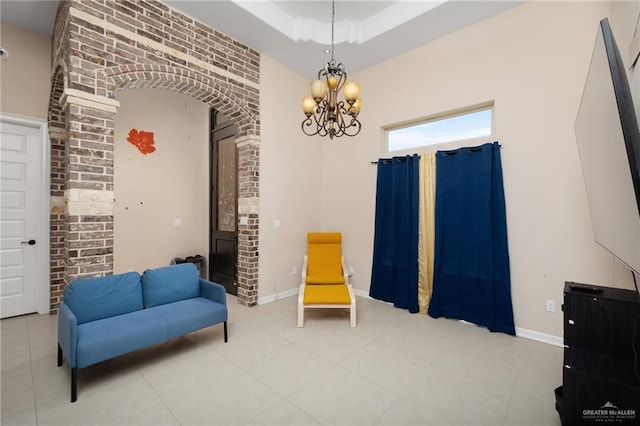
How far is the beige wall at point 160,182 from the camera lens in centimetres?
427

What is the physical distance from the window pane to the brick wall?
199cm

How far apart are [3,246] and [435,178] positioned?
17.1 ft

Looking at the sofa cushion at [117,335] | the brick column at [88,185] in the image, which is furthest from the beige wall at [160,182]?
the sofa cushion at [117,335]

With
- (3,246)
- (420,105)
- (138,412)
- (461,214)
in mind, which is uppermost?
(420,105)

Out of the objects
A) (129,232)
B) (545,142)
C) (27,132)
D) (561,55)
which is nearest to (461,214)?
(545,142)

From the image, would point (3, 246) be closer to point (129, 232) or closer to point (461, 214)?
point (129, 232)

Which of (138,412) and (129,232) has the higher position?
(129,232)

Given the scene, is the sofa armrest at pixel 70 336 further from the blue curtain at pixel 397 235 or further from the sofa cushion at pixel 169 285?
the blue curtain at pixel 397 235

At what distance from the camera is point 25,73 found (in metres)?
3.29

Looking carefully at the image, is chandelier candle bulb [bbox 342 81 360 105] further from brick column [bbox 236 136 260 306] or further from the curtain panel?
brick column [bbox 236 136 260 306]

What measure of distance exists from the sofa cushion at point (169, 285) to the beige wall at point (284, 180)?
3.62 ft

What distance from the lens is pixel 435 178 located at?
3.45 meters

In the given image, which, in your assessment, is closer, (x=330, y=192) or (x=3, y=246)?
(x=3, y=246)

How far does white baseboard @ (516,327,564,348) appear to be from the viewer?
2687 millimetres
